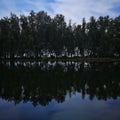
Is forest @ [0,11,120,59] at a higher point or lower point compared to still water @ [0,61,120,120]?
higher

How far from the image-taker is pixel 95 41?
9212 centimetres

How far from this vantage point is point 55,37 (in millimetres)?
92625

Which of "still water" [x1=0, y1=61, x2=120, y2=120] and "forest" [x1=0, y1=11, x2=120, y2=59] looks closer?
"still water" [x1=0, y1=61, x2=120, y2=120]

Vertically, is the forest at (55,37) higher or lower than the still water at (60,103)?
higher

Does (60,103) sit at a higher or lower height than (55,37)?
lower

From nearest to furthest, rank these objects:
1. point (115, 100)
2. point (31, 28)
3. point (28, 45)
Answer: point (115, 100) < point (28, 45) < point (31, 28)

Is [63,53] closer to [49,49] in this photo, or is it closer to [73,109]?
[49,49]

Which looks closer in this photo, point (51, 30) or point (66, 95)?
point (66, 95)

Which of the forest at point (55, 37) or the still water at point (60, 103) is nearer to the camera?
the still water at point (60, 103)

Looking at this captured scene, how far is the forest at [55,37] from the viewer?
8800 centimetres

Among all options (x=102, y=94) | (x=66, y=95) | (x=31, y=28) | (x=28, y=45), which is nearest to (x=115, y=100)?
(x=102, y=94)

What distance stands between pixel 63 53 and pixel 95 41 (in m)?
14.2

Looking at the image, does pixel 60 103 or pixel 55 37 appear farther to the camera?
pixel 55 37

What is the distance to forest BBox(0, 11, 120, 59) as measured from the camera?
88000 millimetres
